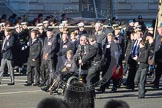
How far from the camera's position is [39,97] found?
15703mm

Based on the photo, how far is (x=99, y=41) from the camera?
54.5 feet

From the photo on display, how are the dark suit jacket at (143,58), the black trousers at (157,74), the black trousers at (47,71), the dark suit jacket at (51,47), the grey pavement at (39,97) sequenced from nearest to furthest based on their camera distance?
the grey pavement at (39,97), the dark suit jacket at (143,58), the black trousers at (47,71), the dark suit jacket at (51,47), the black trousers at (157,74)

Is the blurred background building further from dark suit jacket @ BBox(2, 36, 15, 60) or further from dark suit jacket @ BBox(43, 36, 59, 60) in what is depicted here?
dark suit jacket @ BBox(43, 36, 59, 60)

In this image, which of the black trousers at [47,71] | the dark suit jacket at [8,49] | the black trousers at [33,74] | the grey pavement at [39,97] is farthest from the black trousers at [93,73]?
the dark suit jacket at [8,49]

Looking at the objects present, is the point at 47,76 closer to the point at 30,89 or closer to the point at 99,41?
the point at 30,89

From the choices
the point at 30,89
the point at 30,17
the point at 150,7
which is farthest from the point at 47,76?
the point at 150,7

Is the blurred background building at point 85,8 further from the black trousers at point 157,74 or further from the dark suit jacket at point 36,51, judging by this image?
the black trousers at point 157,74

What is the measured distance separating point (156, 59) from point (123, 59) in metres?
0.90

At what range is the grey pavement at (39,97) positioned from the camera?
14523 millimetres

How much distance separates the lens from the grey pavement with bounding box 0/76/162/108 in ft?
47.6

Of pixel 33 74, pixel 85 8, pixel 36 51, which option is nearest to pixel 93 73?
pixel 36 51

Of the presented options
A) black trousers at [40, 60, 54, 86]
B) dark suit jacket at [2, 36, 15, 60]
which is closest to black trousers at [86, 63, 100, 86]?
black trousers at [40, 60, 54, 86]

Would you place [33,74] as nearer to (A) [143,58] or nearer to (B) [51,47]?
(B) [51,47]

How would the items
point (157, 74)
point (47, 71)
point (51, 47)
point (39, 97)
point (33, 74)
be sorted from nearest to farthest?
point (39, 97) < point (51, 47) < point (47, 71) < point (157, 74) < point (33, 74)
